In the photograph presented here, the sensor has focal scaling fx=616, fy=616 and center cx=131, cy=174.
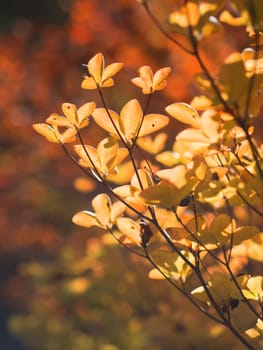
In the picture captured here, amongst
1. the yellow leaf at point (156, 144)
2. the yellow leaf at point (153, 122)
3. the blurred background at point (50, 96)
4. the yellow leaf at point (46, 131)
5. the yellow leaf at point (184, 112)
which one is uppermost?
the yellow leaf at point (184, 112)

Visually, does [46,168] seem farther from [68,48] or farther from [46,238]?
[68,48]

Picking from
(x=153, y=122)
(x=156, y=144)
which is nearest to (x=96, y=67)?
(x=153, y=122)

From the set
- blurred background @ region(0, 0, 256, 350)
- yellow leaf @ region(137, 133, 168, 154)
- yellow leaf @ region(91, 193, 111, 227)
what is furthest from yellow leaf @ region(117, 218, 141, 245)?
blurred background @ region(0, 0, 256, 350)

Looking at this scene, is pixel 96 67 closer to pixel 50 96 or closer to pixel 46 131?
pixel 46 131

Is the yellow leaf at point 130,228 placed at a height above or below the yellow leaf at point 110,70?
below

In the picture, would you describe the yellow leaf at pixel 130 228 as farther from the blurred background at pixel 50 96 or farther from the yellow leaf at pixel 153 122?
the blurred background at pixel 50 96

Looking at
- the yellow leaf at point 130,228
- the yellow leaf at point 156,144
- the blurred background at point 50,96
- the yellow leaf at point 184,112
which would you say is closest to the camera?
the yellow leaf at point 184,112

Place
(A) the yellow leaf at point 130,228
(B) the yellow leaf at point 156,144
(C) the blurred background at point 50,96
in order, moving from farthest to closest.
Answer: (C) the blurred background at point 50,96 < (B) the yellow leaf at point 156,144 < (A) the yellow leaf at point 130,228

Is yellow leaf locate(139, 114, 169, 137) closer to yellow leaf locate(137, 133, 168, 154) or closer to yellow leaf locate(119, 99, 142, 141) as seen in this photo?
yellow leaf locate(119, 99, 142, 141)

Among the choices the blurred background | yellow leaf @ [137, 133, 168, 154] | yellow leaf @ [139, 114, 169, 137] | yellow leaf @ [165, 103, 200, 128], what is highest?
yellow leaf @ [165, 103, 200, 128]

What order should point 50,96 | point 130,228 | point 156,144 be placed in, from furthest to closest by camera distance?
point 50,96 < point 156,144 < point 130,228

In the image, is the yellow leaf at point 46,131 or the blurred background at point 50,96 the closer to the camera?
the yellow leaf at point 46,131

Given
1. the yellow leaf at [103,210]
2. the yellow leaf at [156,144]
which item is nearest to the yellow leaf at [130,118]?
the yellow leaf at [103,210]
